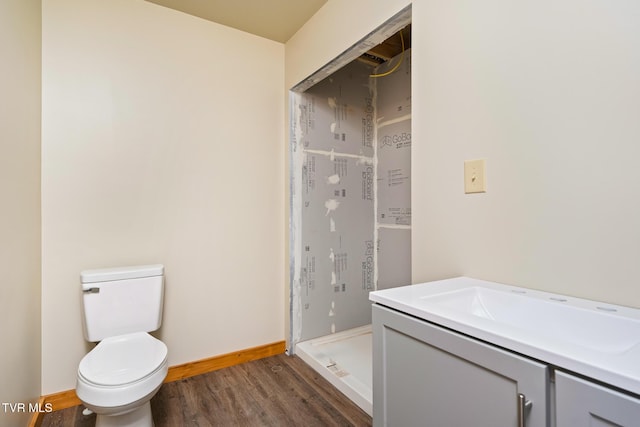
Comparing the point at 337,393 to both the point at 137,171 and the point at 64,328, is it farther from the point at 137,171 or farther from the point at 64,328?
the point at 137,171

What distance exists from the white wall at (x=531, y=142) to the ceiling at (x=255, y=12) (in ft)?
2.82

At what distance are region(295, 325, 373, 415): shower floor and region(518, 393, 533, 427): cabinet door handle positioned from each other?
1236 mm

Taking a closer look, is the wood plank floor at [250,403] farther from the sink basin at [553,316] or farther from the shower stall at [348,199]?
the sink basin at [553,316]

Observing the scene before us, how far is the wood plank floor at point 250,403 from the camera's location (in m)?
1.65

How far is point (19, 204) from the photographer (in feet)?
4.64

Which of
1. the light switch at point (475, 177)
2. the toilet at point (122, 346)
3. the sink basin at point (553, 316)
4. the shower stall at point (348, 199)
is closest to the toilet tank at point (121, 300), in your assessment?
the toilet at point (122, 346)

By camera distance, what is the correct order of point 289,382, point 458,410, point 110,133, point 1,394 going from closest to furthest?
point 458,410
point 1,394
point 110,133
point 289,382

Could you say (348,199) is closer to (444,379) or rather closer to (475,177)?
(475,177)

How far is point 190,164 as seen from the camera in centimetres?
212

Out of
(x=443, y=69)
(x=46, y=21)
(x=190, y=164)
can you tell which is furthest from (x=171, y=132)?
(x=443, y=69)

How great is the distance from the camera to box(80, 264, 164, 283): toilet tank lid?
5.52ft

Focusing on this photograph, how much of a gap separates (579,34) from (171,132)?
210 cm

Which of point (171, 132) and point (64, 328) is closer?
point (64, 328)

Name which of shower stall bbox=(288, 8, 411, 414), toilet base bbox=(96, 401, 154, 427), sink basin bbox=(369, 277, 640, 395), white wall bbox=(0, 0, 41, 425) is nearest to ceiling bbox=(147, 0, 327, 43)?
shower stall bbox=(288, 8, 411, 414)
